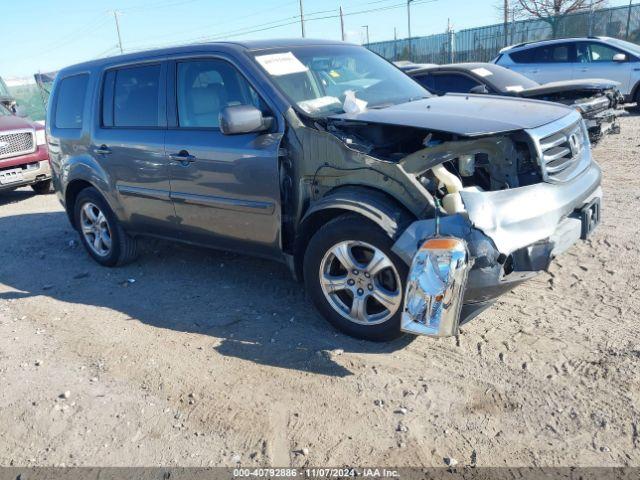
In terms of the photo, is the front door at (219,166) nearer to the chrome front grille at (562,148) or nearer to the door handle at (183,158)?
the door handle at (183,158)

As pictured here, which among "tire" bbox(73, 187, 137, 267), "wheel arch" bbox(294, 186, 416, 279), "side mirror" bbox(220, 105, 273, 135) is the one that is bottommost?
"tire" bbox(73, 187, 137, 267)

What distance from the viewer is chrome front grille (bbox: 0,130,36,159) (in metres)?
9.67

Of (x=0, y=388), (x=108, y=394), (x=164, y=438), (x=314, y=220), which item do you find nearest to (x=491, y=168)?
(x=314, y=220)

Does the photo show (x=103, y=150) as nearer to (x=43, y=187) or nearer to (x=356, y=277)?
(x=356, y=277)

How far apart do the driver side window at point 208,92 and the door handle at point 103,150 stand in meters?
1.04

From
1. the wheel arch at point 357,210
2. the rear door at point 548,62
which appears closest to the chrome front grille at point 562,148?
the wheel arch at point 357,210

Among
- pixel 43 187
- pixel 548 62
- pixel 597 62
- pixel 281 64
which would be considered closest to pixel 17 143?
pixel 43 187

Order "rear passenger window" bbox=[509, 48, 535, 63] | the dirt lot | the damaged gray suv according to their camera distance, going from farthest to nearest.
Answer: "rear passenger window" bbox=[509, 48, 535, 63]
the damaged gray suv
the dirt lot

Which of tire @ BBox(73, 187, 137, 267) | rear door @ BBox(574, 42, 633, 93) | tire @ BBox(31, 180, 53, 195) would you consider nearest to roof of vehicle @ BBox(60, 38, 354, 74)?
tire @ BBox(73, 187, 137, 267)

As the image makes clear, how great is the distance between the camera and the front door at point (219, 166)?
13.1 feet

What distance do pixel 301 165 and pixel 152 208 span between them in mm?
1797

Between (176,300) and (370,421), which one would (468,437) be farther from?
(176,300)

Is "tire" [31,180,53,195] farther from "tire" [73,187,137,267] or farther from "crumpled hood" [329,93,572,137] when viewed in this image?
"crumpled hood" [329,93,572,137]

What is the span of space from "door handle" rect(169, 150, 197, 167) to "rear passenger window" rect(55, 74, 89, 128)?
1.67 meters
